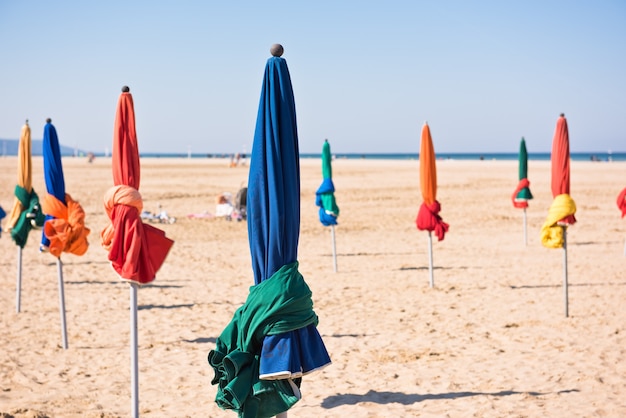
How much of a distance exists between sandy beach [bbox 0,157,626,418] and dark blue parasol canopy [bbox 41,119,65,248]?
2008mm

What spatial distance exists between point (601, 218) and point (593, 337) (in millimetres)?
12924

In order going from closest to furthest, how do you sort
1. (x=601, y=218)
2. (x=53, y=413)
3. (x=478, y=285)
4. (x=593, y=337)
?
1. (x=53, y=413)
2. (x=593, y=337)
3. (x=478, y=285)
4. (x=601, y=218)

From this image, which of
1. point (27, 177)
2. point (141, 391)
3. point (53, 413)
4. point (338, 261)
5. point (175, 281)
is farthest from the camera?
point (338, 261)

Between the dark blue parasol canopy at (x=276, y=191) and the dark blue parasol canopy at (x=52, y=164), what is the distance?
16.2 feet

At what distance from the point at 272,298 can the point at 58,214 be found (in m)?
5.21

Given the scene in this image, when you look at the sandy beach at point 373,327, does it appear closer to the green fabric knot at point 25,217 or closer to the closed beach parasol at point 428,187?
the closed beach parasol at point 428,187

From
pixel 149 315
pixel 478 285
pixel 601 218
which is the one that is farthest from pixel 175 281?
pixel 601 218

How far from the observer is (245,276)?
12.5 meters

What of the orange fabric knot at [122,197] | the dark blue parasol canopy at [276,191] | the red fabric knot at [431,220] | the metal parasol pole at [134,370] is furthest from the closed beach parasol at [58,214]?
the red fabric knot at [431,220]

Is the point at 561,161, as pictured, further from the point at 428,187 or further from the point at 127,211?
the point at 127,211

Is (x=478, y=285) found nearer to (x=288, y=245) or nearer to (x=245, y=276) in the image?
(x=245, y=276)

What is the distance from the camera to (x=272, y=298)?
346 cm

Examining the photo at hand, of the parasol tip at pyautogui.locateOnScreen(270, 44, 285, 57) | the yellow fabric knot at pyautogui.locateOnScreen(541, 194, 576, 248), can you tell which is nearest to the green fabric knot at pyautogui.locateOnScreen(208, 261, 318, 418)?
the parasol tip at pyautogui.locateOnScreen(270, 44, 285, 57)

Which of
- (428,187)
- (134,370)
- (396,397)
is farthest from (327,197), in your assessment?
(134,370)
